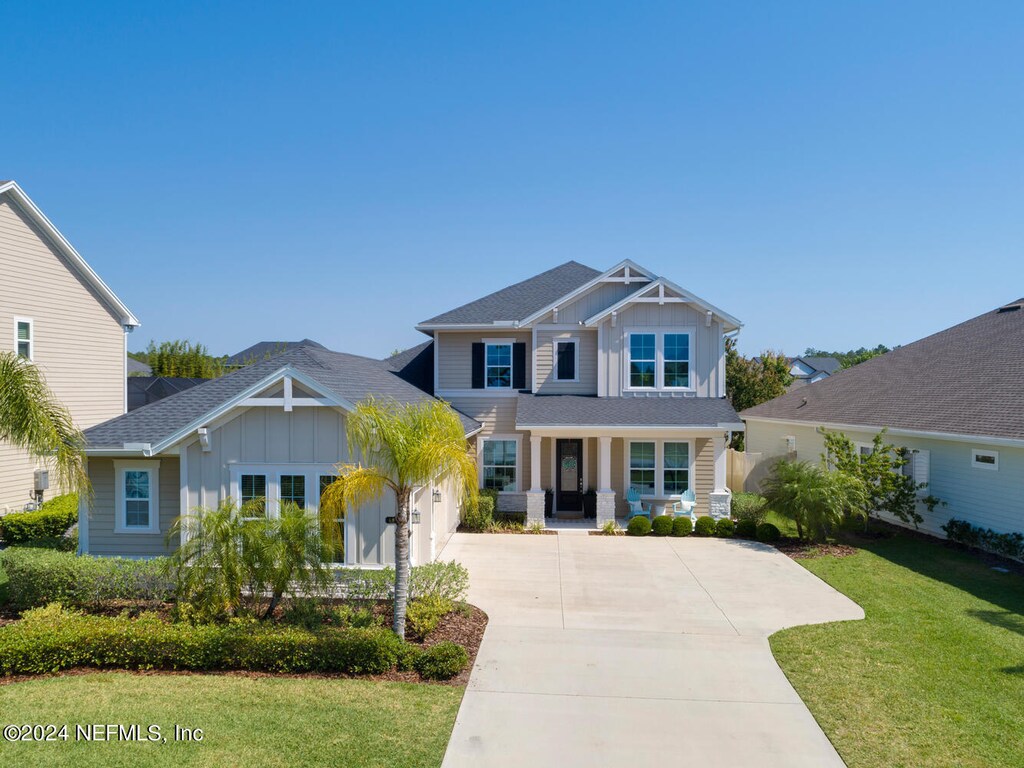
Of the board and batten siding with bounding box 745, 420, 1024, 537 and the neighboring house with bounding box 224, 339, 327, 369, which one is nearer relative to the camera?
the board and batten siding with bounding box 745, 420, 1024, 537

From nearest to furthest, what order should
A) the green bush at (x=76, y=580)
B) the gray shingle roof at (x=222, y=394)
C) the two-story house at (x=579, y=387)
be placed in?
the green bush at (x=76, y=580) → the gray shingle roof at (x=222, y=394) → the two-story house at (x=579, y=387)

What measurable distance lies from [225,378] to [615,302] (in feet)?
38.4

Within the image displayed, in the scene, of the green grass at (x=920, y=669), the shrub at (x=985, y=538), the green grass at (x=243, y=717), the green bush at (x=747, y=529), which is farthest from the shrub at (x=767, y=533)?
the green grass at (x=243, y=717)

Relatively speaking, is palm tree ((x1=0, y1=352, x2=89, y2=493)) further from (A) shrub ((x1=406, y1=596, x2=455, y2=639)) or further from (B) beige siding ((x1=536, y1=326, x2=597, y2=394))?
(B) beige siding ((x1=536, y1=326, x2=597, y2=394))

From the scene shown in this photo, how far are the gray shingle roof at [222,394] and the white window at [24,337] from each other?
304 inches

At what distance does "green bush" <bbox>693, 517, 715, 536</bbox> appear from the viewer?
55.0 feet

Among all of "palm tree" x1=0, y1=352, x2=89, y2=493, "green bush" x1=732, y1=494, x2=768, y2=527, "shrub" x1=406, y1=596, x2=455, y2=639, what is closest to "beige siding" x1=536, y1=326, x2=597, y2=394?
"green bush" x1=732, y1=494, x2=768, y2=527

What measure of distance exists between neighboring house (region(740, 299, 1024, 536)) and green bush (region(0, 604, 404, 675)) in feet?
46.9

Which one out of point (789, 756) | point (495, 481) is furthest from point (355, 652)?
point (495, 481)

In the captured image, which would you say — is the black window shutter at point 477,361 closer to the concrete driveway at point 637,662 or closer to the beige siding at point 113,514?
the concrete driveway at point 637,662

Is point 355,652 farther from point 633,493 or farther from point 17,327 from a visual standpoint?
point 17,327

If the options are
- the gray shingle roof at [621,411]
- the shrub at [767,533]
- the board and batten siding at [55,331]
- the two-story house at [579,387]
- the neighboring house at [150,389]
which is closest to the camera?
the shrub at [767,533]

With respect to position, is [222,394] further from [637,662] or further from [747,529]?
[747,529]

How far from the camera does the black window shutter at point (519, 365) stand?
64.7 ft
